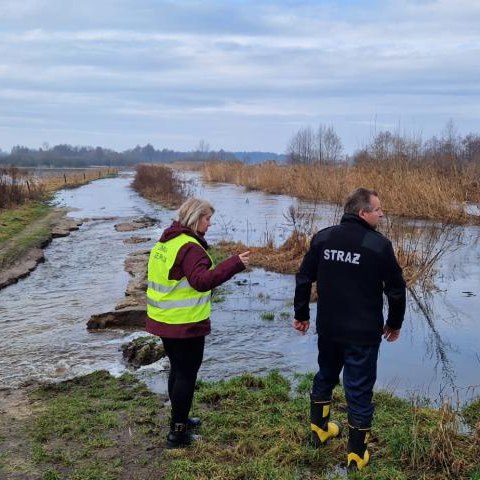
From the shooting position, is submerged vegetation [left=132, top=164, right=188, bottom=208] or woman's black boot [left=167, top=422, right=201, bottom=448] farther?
submerged vegetation [left=132, top=164, right=188, bottom=208]

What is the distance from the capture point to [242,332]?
930 cm

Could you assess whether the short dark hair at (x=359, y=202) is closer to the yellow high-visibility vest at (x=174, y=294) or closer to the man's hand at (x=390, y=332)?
the man's hand at (x=390, y=332)

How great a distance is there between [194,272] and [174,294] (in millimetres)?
278

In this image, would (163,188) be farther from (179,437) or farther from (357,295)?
(357,295)

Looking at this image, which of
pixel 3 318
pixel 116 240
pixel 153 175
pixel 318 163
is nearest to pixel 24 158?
pixel 153 175

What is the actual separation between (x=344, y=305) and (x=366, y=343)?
0.31 m

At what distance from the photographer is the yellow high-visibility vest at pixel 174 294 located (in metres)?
4.59

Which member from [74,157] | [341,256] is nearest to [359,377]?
[341,256]

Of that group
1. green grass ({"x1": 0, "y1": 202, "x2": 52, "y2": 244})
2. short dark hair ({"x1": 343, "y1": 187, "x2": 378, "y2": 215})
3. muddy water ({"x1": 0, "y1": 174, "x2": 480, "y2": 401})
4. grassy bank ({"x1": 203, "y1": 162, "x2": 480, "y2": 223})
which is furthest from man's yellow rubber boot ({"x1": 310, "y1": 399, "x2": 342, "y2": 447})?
green grass ({"x1": 0, "y1": 202, "x2": 52, "y2": 244})

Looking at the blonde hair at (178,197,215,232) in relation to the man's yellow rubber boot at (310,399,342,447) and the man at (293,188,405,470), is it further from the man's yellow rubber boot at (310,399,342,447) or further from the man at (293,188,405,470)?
the man's yellow rubber boot at (310,399,342,447)

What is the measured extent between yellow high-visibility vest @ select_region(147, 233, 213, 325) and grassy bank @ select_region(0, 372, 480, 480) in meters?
Answer: 1.10

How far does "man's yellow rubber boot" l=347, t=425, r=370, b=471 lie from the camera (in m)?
4.42

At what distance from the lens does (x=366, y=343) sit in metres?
4.32

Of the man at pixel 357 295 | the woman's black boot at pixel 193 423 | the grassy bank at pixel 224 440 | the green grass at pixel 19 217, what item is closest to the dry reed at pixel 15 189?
the green grass at pixel 19 217
